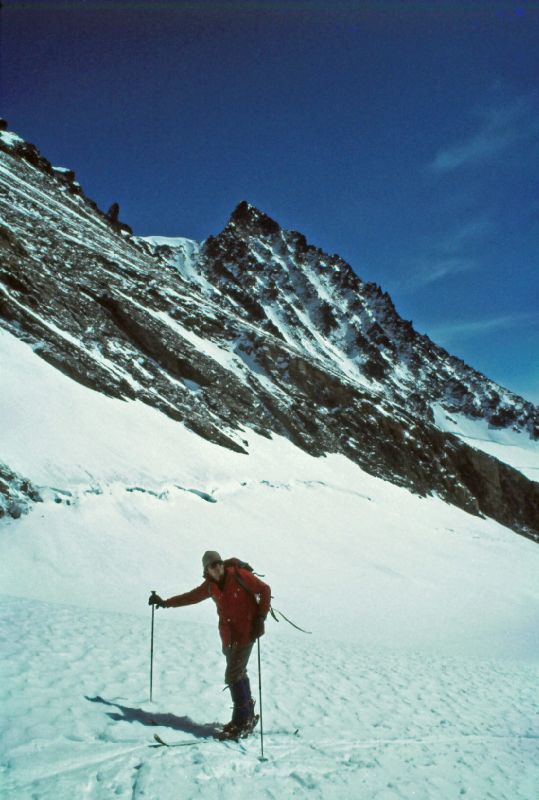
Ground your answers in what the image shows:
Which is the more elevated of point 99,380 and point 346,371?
point 346,371

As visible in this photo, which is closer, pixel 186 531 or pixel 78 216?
pixel 186 531

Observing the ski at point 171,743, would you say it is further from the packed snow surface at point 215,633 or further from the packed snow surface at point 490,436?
the packed snow surface at point 490,436

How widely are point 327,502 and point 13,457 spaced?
16839mm

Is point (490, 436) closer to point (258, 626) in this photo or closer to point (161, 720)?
point (258, 626)

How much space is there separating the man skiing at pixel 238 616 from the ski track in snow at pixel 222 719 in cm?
43

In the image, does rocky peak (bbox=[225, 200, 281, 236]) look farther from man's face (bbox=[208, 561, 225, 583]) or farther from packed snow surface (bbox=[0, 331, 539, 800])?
man's face (bbox=[208, 561, 225, 583])

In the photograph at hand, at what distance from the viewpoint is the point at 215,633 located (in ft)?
32.6

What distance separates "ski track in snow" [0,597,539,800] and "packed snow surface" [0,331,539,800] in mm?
30

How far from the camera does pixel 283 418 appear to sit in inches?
1548

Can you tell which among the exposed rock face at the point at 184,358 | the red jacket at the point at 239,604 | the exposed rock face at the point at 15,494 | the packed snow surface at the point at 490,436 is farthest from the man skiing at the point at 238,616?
the packed snow surface at the point at 490,436

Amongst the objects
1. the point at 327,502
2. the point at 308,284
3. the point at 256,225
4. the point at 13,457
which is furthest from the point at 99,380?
the point at 256,225

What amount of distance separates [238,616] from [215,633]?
5.14m

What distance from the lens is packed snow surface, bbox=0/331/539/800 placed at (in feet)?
15.5

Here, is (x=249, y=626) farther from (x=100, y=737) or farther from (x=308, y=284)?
(x=308, y=284)
